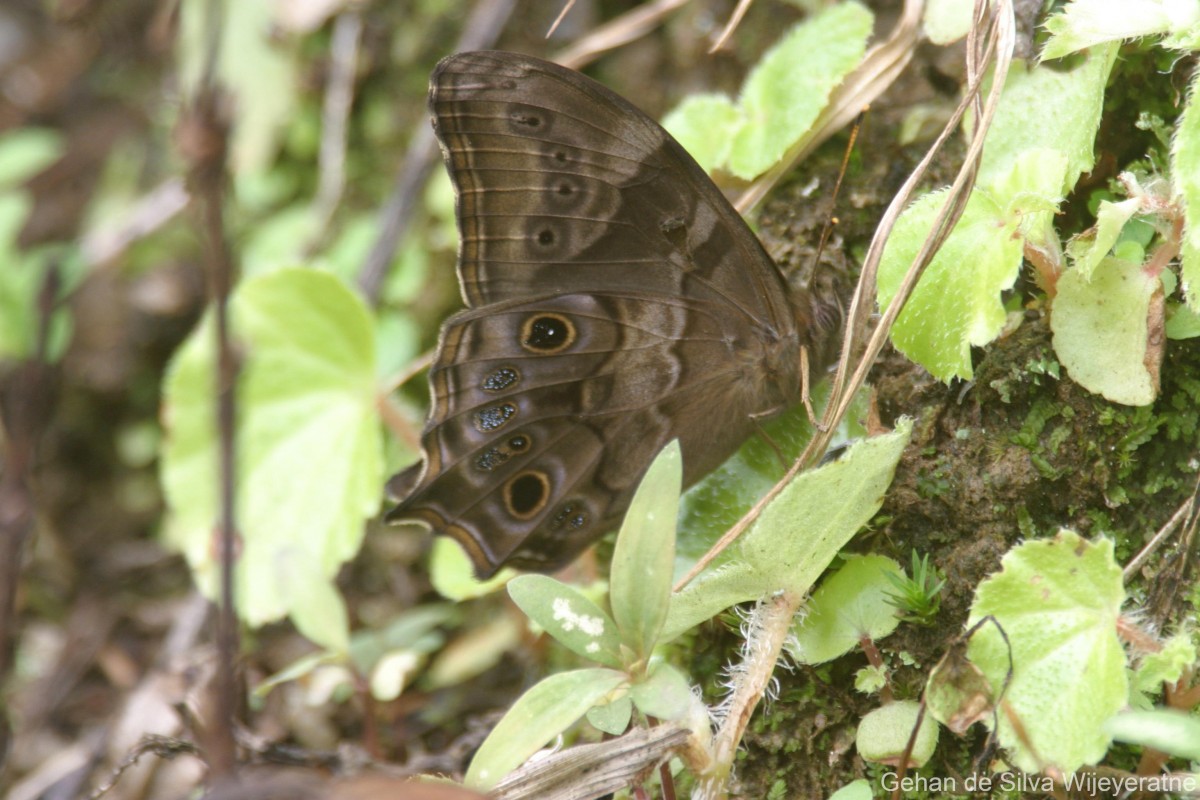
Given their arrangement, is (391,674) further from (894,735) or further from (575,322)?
(894,735)

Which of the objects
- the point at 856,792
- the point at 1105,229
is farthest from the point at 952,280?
the point at 856,792

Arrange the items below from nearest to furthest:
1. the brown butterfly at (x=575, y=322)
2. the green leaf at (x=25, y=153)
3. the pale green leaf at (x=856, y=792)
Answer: the pale green leaf at (x=856, y=792), the brown butterfly at (x=575, y=322), the green leaf at (x=25, y=153)

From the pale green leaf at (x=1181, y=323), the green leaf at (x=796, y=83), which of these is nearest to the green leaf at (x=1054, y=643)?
the pale green leaf at (x=1181, y=323)

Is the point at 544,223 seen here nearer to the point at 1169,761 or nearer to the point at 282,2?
the point at 1169,761

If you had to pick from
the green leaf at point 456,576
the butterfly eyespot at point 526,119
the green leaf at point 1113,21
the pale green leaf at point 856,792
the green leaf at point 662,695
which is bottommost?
the green leaf at point 456,576

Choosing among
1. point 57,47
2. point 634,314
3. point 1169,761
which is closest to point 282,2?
point 57,47

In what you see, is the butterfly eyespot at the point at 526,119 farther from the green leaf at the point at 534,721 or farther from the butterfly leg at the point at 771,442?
the green leaf at the point at 534,721

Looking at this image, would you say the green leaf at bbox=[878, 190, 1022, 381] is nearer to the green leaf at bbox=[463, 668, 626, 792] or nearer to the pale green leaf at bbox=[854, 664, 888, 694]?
Result: the pale green leaf at bbox=[854, 664, 888, 694]
